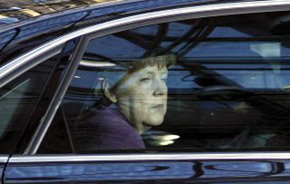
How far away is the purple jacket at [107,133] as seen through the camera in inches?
75.2

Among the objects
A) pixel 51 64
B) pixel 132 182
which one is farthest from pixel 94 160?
pixel 51 64

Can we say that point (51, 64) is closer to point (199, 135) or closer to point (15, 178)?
point (15, 178)

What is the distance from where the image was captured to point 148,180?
181 centimetres

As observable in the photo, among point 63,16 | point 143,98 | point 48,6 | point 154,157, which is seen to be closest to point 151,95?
point 143,98

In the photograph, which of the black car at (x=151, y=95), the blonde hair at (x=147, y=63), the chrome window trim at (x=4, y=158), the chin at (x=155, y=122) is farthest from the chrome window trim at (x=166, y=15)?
the chin at (x=155, y=122)

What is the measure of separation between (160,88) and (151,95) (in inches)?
1.7

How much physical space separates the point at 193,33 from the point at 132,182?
55cm

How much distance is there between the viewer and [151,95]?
2014 mm

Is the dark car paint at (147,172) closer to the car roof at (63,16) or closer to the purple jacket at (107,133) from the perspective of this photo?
the purple jacket at (107,133)

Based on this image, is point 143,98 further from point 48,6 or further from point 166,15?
point 48,6

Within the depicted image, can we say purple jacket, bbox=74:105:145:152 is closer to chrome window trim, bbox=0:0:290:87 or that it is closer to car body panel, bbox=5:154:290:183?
car body panel, bbox=5:154:290:183

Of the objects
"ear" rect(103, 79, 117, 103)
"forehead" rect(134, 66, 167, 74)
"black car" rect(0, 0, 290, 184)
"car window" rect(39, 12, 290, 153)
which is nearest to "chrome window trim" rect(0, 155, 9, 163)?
"black car" rect(0, 0, 290, 184)

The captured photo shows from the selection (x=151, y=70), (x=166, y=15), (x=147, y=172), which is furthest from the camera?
(x=151, y=70)

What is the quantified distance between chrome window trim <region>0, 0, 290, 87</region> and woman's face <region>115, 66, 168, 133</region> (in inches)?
7.6
